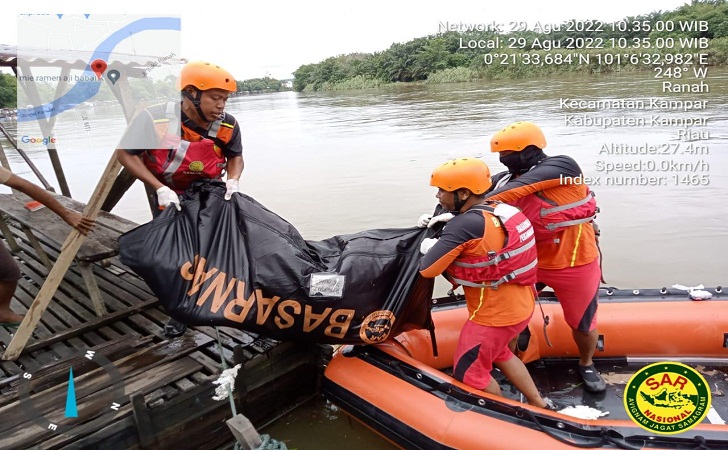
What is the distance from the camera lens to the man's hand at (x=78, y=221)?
2.86 m

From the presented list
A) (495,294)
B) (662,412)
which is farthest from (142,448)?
(662,412)

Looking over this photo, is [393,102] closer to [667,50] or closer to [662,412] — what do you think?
[667,50]

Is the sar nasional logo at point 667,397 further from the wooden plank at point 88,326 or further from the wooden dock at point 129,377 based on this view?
the wooden plank at point 88,326

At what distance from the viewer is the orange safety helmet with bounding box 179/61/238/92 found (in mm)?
2723

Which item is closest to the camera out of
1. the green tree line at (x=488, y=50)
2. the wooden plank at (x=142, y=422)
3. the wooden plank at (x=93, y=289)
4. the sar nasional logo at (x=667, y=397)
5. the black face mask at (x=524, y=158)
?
the sar nasional logo at (x=667, y=397)

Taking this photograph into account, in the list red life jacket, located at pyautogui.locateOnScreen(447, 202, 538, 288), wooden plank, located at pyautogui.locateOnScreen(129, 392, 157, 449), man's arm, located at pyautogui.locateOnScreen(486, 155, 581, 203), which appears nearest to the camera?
red life jacket, located at pyautogui.locateOnScreen(447, 202, 538, 288)

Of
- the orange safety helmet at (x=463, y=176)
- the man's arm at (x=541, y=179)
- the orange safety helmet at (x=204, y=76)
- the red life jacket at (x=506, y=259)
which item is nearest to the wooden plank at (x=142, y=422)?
the orange safety helmet at (x=204, y=76)

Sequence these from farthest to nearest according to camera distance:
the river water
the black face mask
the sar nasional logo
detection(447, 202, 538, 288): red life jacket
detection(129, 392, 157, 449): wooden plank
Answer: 1. the river water
2. the black face mask
3. detection(129, 392, 157, 449): wooden plank
4. detection(447, 202, 538, 288): red life jacket
5. the sar nasional logo

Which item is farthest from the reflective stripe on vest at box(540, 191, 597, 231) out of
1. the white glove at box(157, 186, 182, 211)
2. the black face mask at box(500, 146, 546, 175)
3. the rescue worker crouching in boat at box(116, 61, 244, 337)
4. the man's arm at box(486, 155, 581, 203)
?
the white glove at box(157, 186, 182, 211)

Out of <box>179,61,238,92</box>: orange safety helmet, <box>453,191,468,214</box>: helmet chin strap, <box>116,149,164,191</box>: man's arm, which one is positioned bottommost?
<box>453,191,468,214</box>: helmet chin strap

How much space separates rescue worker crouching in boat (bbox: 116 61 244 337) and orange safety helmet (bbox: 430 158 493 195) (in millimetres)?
1259

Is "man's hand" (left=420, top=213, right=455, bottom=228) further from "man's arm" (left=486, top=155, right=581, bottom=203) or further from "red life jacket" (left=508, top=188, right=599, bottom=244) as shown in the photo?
"red life jacket" (left=508, top=188, right=599, bottom=244)

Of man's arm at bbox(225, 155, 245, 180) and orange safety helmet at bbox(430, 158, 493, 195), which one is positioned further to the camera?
man's arm at bbox(225, 155, 245, 180)

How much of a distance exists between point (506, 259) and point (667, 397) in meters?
0.87
